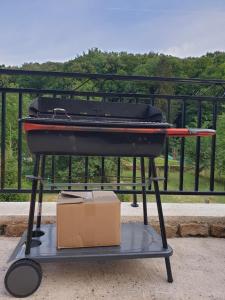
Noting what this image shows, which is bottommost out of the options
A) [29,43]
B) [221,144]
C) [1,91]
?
[221,144]

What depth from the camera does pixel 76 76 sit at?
2256 mm

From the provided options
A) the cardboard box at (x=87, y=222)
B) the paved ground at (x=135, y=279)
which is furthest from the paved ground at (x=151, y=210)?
the cardboard box at (x=87, y=222)

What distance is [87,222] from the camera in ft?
5.40

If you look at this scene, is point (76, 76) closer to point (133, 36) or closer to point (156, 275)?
point (156, 275)

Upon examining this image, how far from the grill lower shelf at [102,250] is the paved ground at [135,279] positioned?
143 millimetres

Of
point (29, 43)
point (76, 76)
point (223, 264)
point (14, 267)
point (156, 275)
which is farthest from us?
point (29, 43)

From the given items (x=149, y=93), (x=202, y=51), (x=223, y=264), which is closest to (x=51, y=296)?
(x=223, y=264)

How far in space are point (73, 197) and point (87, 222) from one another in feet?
0.53

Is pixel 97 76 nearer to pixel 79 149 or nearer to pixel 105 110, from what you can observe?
pixel 105 110

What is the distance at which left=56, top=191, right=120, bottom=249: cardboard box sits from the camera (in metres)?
1.62

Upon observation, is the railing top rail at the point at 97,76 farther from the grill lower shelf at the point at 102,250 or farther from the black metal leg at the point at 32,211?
the grill lower shelf at the point at 102,250

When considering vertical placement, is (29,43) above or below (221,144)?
above

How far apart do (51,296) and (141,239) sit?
1.90 ft

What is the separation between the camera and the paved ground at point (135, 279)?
59.7 inches
